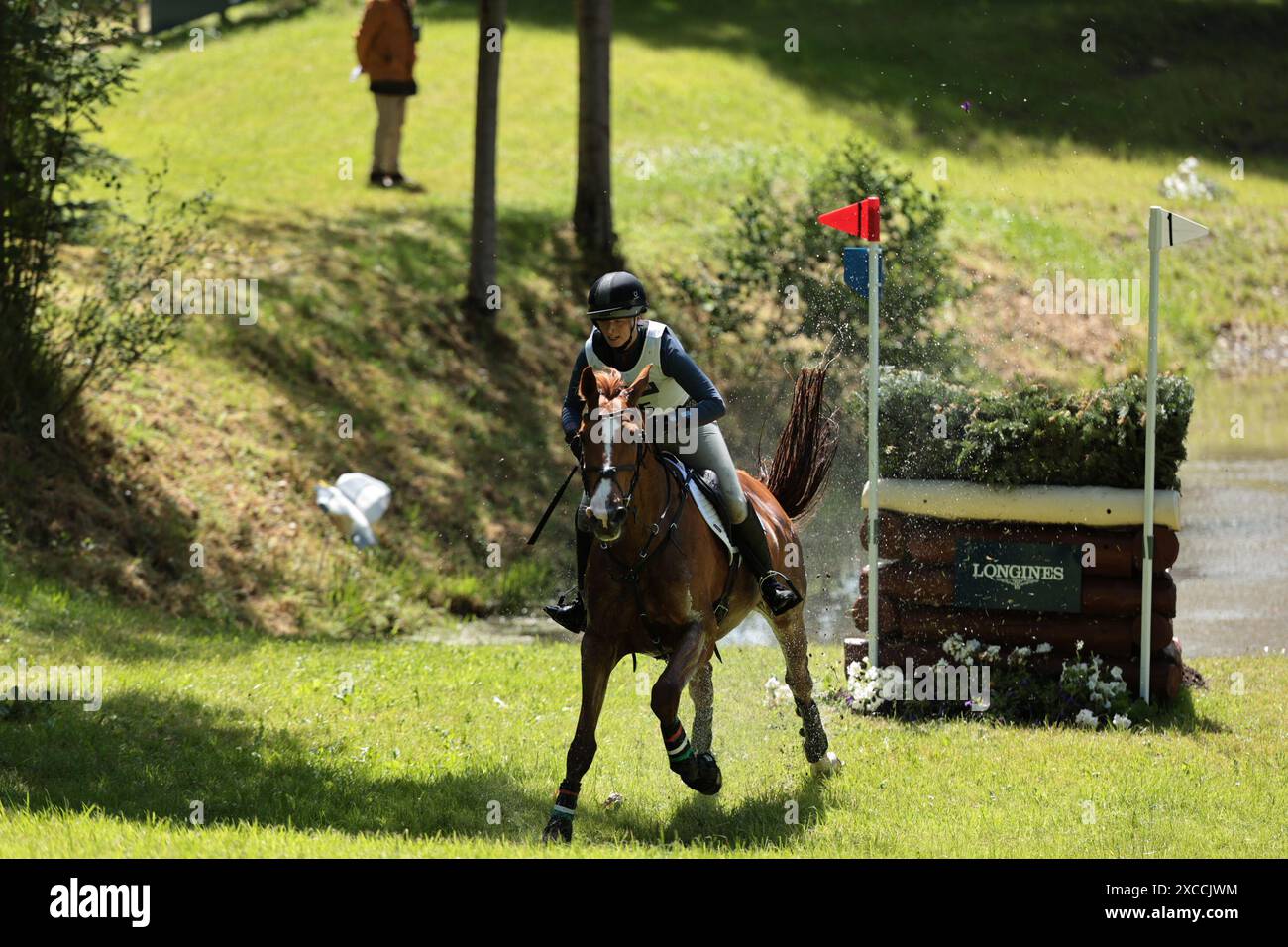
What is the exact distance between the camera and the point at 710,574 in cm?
834

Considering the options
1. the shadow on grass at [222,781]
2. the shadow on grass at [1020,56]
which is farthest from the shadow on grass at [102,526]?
the shadow on grass at [1020,56]

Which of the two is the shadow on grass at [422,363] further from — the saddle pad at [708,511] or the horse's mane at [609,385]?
the horse's mane at [609,385]

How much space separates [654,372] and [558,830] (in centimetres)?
255

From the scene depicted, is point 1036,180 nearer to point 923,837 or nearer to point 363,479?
point 363,479

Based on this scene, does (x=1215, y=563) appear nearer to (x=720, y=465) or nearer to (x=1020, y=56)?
(x=720, y=465)

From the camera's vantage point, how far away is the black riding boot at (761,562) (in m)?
8.96

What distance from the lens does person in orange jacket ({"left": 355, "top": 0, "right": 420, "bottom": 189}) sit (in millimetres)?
23750

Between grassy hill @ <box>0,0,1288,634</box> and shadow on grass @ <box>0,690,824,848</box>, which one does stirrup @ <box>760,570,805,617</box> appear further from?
grassy hill @ <box>0,0,1288,634</box>

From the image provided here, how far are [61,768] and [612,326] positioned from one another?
451 cm

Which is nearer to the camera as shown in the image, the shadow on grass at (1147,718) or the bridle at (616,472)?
the bridle at (616,472)

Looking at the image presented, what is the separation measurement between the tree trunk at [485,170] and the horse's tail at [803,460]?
37.5ft

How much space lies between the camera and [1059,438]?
11.6 metres

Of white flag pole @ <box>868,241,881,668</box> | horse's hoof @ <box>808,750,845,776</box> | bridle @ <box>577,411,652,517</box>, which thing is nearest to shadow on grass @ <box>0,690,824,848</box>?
horse's hoof @ <box>808,750,845,776</box>
